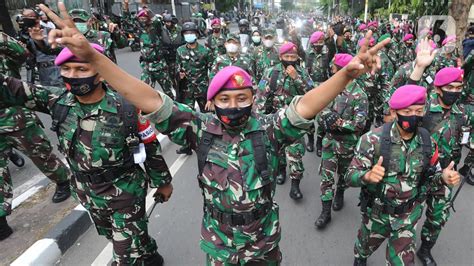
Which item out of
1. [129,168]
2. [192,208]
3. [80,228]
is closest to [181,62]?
[192,208]

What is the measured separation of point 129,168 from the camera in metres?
2.63

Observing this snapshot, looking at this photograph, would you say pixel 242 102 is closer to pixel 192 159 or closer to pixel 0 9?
pixel 192 159

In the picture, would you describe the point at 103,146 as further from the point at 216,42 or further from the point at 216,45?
the point at 216,42

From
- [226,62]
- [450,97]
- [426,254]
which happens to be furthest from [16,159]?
[450,97]

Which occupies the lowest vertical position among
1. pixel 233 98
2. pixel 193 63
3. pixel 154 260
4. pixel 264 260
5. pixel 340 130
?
pixel 154 260

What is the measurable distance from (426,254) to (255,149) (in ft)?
7.68

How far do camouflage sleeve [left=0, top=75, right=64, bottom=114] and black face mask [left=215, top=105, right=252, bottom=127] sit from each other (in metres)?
1.48

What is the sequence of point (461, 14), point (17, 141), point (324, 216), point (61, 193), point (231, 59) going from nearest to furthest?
point (17, 141), point (324, 216), point (61, 193), point (231, 59), point (461, 14)

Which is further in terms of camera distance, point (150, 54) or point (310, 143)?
point (150, 54)

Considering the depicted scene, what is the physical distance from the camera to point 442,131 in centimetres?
307

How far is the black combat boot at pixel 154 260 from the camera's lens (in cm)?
307

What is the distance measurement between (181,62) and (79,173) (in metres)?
4.36

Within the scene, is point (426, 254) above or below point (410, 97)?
below

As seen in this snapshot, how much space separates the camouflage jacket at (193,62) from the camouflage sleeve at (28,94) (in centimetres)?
394
